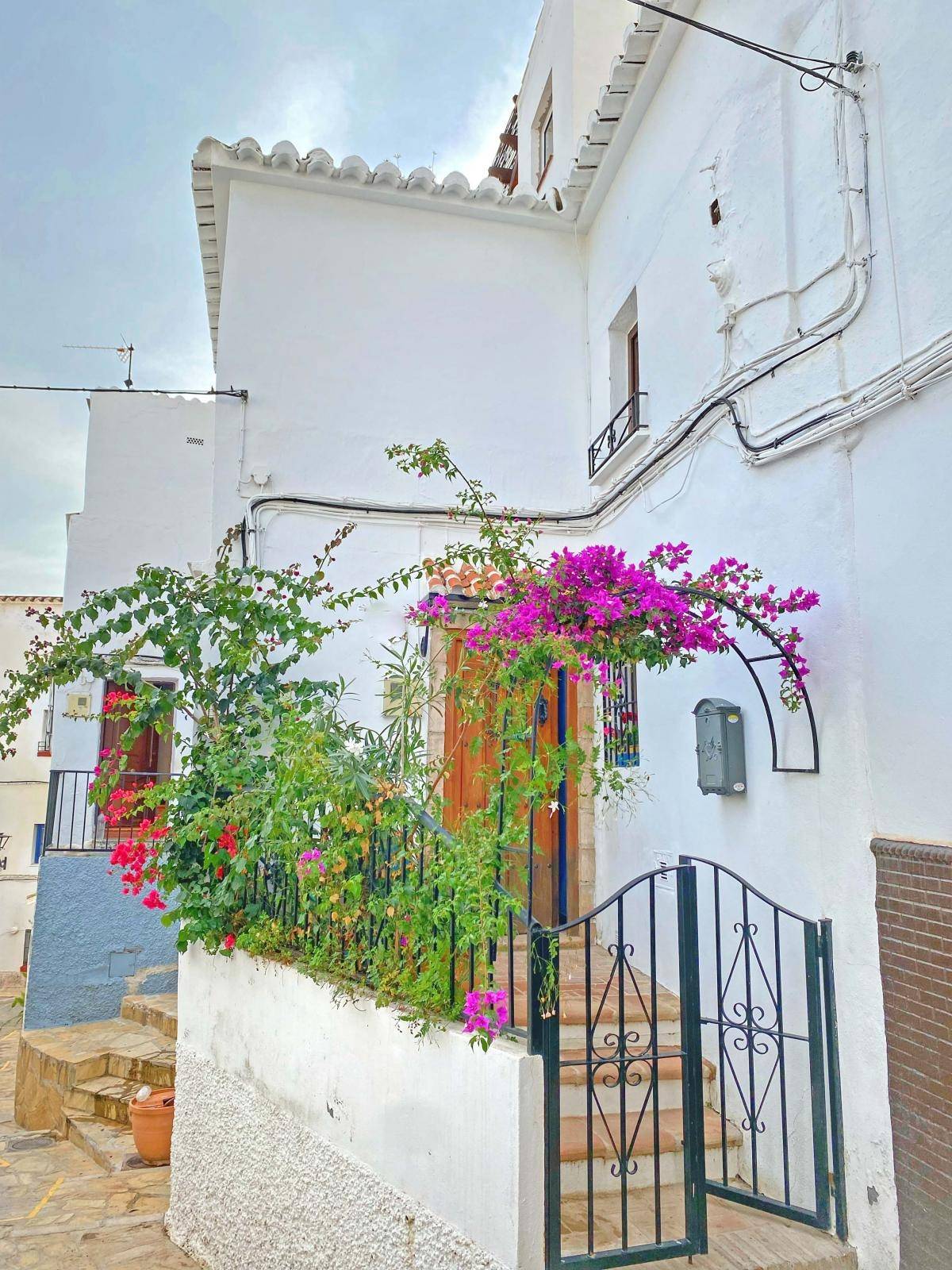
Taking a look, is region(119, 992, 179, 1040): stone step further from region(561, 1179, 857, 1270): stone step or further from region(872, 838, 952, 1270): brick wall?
region(872, 838, 952, 1270): brick wall

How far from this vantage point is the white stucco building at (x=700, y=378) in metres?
3.11

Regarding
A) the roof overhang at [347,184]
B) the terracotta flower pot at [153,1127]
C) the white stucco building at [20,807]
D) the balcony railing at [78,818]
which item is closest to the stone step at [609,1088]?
the terracotta flower pot at [153,1127]

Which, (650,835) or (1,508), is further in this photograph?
(1,508)

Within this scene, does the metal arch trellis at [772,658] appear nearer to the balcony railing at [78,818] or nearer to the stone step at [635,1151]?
the stone step at [635,1151]

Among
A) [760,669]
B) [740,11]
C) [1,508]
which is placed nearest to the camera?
[760,669]

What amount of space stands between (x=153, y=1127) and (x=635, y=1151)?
3.73 metres

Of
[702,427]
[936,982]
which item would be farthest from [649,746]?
[936,982]

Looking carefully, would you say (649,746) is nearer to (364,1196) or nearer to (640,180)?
(364,1196)

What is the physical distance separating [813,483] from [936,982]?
203cm

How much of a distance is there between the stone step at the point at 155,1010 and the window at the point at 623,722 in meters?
4.19

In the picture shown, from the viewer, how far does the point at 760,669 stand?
3.93 m

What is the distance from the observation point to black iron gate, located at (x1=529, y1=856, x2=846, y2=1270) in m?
2.91

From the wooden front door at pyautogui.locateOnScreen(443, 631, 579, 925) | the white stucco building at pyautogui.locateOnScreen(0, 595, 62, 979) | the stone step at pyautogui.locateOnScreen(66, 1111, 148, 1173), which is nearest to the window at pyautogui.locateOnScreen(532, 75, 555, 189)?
the wooden front door at pyautogui.locateOnScreen(443, 631, 579, 925)

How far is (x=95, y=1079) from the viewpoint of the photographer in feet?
21.4
